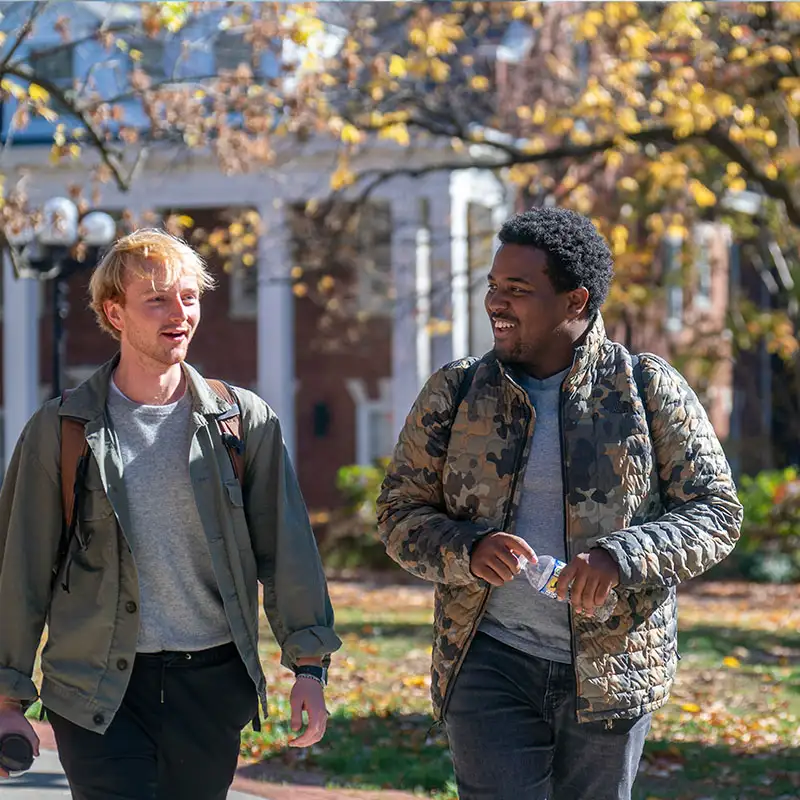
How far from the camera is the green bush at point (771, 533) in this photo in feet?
65.9

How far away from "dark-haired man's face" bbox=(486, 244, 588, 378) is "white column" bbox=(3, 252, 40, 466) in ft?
61.0

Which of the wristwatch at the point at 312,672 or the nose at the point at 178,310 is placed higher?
the nose at the point at 178,310

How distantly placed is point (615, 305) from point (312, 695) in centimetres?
1644

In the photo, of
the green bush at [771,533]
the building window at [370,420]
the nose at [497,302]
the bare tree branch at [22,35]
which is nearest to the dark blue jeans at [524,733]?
the nose at [497,302]

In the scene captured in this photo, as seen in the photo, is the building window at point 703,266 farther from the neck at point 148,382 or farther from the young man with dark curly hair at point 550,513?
the neck at point 148,382

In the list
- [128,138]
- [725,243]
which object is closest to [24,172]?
[128,138]

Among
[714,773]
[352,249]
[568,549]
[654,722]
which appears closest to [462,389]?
[568,549]

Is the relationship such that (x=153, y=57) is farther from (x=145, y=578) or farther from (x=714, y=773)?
(x=145, y=578)

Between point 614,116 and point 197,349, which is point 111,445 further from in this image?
point 197,349

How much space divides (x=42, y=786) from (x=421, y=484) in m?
3.45

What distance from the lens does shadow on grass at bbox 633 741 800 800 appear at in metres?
6.99

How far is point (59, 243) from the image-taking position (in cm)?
1385

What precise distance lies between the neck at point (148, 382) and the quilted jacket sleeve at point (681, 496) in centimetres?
117

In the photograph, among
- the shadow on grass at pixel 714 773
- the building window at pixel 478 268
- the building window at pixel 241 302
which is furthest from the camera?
the building window at pixel 241 302
